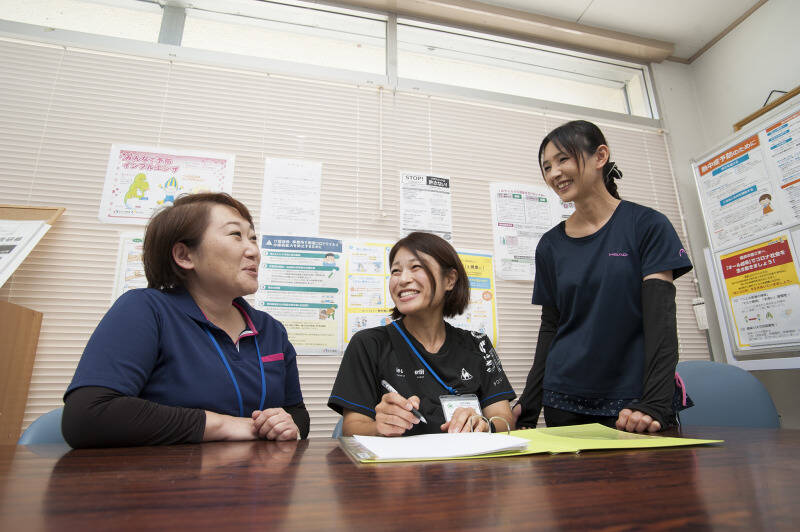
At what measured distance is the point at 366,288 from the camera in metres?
1.83

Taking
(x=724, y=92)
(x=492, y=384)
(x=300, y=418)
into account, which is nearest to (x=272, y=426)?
(x=300, y=418)

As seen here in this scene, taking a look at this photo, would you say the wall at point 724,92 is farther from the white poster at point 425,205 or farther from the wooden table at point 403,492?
the wooden table at point 403,492

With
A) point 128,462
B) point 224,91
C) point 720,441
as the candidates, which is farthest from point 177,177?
point 720,441

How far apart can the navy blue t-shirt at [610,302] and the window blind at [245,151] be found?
0.76 m

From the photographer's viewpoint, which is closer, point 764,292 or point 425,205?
point 764,292

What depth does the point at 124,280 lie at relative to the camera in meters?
1.64

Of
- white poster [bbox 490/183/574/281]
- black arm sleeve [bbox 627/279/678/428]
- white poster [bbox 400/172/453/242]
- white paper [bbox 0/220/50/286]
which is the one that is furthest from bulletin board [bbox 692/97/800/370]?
white paper [bbox 0/220/50/286]

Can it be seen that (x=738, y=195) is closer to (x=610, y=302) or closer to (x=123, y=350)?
(x=610, y=302)

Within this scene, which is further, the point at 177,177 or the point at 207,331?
the point at 177,177

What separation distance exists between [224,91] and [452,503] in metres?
2.12

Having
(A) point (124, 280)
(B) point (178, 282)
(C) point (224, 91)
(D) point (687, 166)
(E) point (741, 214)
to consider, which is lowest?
(B) point (178, 282)

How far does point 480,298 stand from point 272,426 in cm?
133

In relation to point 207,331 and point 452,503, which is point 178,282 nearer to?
point 207,331

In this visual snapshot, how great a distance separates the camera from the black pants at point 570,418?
3.51 feet
